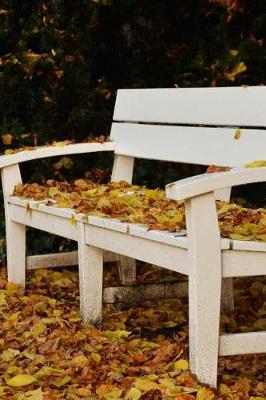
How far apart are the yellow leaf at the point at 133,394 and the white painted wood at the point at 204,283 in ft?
0.66

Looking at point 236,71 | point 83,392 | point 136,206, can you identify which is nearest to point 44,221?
point 136,206

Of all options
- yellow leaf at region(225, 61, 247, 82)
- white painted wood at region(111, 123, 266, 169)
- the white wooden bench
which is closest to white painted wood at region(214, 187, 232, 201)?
the white wooden bench

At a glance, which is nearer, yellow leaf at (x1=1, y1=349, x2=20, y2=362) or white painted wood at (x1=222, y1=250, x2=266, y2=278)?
white painted wood at (x1=222, y1=250, x2=266, y2=278)

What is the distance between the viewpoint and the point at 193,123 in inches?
171

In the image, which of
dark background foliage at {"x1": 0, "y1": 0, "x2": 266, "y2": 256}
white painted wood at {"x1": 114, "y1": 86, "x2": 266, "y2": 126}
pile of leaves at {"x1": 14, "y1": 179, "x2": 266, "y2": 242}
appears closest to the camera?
pile of leaves at {"x1": 14, "y1": 179, "x2": 266, "y2": 242}

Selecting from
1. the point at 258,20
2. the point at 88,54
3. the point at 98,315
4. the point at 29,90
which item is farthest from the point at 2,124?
the point at 98,315

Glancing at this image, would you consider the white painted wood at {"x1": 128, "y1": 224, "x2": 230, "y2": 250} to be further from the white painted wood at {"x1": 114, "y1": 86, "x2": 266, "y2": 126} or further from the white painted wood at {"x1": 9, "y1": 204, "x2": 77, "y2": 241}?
the white painted wood at {"x1": 114, "y1": 86, "x2": 266, "y2": 126}

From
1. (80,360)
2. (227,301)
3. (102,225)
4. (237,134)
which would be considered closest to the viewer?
(80,360)

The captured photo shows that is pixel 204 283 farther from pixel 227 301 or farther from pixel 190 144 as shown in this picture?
pixel 190 144

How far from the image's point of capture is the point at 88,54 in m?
5.75

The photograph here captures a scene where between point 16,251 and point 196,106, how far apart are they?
1146 millimetres

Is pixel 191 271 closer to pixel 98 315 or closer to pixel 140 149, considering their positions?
pixel 98 315

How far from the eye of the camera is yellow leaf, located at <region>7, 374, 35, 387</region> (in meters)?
3.21

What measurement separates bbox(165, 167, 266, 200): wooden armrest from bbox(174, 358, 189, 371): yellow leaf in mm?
677
